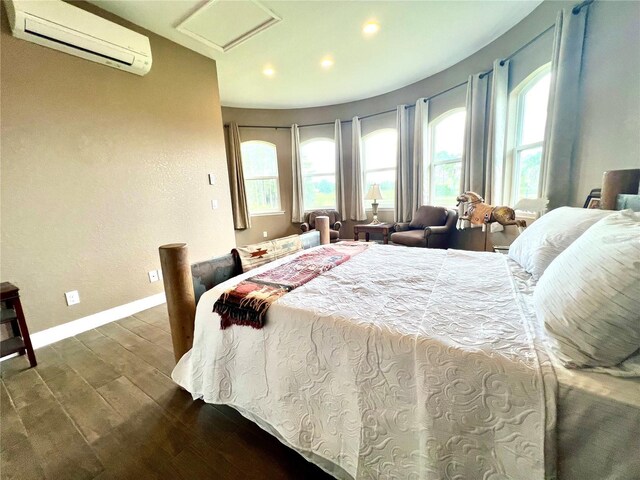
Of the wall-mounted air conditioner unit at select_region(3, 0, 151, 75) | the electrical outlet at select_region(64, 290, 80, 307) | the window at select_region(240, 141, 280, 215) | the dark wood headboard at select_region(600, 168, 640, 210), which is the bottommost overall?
the electrical outlet at select_region(64, 290, 80, 307)

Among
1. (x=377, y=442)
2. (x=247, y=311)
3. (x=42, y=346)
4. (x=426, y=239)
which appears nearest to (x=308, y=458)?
(x=377, y=442)

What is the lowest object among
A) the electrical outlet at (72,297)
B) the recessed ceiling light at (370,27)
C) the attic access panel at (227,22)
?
the electrical outlet at (72,297)

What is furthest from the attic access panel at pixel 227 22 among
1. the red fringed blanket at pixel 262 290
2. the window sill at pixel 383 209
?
the window sill at pixel 383 209

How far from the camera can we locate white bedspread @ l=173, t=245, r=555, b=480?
71cm

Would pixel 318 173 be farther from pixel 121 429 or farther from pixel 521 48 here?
pixel 121 429

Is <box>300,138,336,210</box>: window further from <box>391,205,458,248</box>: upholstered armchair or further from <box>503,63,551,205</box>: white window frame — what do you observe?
<box>503,63,551,205</box>: white window frame

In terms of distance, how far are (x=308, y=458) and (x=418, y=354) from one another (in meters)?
0.69

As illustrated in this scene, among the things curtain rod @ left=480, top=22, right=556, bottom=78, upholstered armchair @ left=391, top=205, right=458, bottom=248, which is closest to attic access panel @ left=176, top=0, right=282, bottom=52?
curtain rod @ left=480, top=22, right=556, bottom=78

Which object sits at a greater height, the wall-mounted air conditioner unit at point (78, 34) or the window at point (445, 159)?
the wall-mounted air conditioner unit at point (78, 34)

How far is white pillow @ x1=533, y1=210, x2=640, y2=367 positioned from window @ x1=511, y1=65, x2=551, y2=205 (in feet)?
8.01

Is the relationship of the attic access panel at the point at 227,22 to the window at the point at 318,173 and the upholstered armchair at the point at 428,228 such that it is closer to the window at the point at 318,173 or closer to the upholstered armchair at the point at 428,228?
the window at the point at 318,173

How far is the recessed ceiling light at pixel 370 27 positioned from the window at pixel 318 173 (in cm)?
254

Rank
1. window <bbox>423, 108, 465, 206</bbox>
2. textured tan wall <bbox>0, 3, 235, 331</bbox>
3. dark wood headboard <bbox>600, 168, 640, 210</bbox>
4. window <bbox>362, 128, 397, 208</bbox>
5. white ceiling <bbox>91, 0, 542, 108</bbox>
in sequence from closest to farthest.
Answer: dark wood headboard <bbox>600, 168, 640, 210</bbox>
textured tan wall <bbox>0, 3, 235, 331</bbox>
white ceiling <bbox>91, 0, 542, 108</bbox>
window <bbox>423, 108, 465, 206</bbox>
window <bbox>362, 128, 397, 208</bbox>

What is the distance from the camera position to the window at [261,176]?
522 cm
